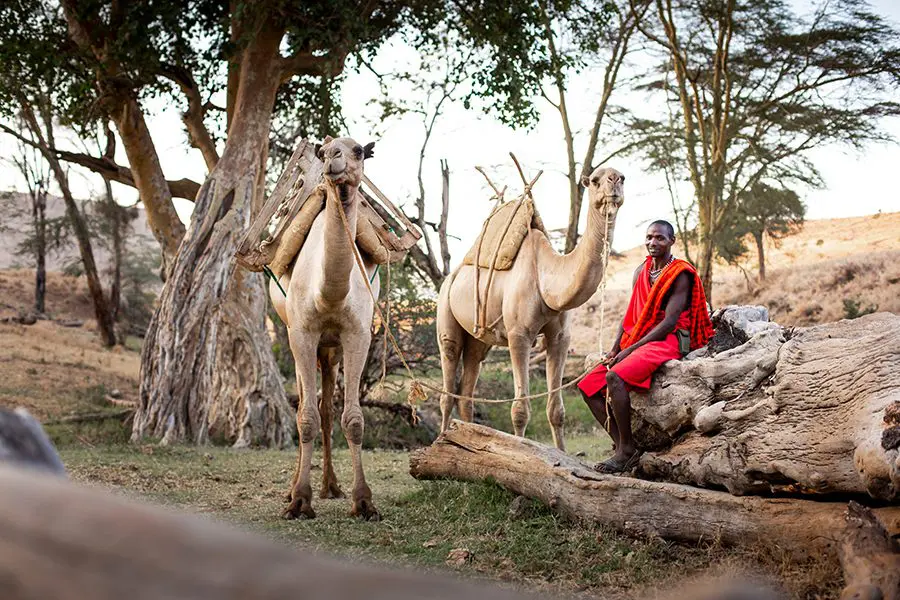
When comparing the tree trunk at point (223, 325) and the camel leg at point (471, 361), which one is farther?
the tree trunk at point (223, 325)

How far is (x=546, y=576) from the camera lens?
4.95m

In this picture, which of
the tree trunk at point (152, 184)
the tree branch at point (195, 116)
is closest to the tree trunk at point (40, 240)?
the tree branch at point (195, 116)

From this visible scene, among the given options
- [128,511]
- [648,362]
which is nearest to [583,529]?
[648,362]

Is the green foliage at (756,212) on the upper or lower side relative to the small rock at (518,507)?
upper

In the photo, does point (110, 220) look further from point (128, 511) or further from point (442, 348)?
point (128, 511)

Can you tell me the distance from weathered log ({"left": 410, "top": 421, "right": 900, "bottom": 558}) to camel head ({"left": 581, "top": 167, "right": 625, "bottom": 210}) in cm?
184

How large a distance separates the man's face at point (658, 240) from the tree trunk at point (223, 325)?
7739 mm

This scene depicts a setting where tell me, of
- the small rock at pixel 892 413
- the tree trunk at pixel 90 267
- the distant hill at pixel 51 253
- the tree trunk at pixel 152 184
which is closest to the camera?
the small rock at pixel 892 413

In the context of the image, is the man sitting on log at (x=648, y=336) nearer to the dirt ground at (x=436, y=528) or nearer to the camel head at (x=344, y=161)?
the dirt ground at (x=436, y=528)

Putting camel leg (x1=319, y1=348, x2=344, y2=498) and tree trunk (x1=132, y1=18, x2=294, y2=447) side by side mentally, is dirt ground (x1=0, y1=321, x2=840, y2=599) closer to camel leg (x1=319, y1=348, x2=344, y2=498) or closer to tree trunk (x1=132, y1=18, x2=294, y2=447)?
camel leg (x1=319, y1=348, x2=344, y2=498)

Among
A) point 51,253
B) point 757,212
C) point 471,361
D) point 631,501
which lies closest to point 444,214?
point 471,361

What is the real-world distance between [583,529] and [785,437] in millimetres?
1374

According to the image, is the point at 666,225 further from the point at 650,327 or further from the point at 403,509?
the point at 403,509

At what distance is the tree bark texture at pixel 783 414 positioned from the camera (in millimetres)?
4449
